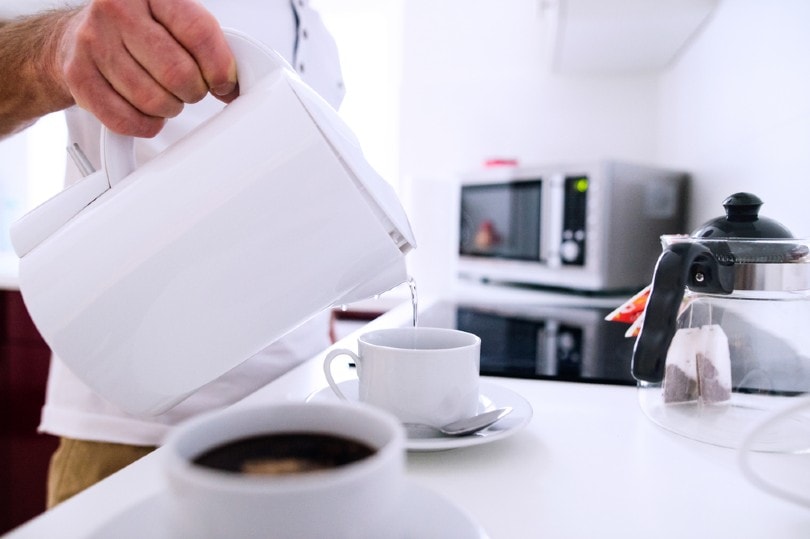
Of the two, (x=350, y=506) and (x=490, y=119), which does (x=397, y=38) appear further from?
(x=350, y=506)

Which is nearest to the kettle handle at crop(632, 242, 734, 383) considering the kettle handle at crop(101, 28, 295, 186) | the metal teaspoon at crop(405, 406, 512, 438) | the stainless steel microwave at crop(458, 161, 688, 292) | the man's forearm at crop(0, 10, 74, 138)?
the metal teaspoon at crop(405, 406, 512, 438)

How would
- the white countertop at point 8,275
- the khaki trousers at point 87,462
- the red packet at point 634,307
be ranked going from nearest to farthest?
the red packet at point 634,307 < the khaki trousers at point 87,462 < the white countertop at point 8,275

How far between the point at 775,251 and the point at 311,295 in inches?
14.6

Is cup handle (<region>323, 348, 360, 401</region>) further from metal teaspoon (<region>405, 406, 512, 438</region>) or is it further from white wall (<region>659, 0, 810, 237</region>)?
white wall (<region>659, 0, 810, 237</region>)

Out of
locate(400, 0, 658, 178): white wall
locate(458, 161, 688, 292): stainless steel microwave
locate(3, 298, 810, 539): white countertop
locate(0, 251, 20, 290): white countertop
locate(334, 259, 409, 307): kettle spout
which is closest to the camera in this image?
locate(3, 298, 810, 539): white countertop

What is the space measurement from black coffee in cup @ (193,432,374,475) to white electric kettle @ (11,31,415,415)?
0.52ft

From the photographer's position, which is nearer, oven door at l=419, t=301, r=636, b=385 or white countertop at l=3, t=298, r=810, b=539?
white countertop at l=3, t=298, r=810, b=539

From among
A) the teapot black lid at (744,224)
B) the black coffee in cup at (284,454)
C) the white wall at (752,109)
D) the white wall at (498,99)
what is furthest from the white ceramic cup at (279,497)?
the white wall at (498,99)

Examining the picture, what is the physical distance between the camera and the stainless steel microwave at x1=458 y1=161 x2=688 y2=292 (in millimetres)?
1309

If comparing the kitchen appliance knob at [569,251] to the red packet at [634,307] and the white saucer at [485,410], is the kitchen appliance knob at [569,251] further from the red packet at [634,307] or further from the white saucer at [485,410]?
the white saucer at [485,410]

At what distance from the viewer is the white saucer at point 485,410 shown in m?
0.39

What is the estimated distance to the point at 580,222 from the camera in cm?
133

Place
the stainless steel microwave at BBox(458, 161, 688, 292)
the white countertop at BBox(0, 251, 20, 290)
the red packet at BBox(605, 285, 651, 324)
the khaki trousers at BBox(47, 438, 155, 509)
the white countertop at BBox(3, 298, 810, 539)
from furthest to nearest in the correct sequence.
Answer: the white countertop at BBox(0, 251, 20, 290) < the stainless steel microwave at BBox(458, 161, 688, 292) < the khaki trousers at BBox(47, 438, 155, 509) < the red packet at BBox(605, 285, 651, 324) < the white countertop at BBox(3, 298, 810, 539)

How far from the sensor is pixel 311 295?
41 cm
